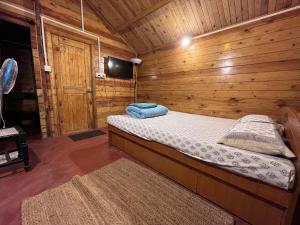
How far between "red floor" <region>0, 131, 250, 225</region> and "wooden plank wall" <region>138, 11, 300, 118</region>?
1968 mm

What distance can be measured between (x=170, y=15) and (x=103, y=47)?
1774 mm

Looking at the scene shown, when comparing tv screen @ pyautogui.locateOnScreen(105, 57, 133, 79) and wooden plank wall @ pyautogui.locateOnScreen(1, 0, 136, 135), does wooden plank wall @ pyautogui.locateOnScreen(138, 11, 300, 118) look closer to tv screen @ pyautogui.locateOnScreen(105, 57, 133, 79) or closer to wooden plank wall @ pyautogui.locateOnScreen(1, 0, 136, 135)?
tv screen @ pyautogui.locateOnScreen(105, 57, 133, 79)

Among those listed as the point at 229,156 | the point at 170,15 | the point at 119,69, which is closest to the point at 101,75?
the point at 119,69

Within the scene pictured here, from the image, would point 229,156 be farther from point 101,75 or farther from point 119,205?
point 101,75

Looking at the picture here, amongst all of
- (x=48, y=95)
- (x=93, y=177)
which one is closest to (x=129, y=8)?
(x=48, y=95)

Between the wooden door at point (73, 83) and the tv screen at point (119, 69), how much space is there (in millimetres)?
489

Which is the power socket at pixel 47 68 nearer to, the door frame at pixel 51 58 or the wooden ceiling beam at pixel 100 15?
the door frame at pixel 51 58

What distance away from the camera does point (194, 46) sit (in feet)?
9.90

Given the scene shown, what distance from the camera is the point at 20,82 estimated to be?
2559 millimetres

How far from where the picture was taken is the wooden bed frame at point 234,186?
90cm

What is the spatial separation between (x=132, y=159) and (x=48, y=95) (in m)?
2.16

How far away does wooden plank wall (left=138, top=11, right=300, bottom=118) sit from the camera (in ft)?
6.70

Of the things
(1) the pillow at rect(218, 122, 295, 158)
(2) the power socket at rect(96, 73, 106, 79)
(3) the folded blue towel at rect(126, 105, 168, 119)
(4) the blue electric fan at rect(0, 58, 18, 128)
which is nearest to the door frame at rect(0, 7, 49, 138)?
(4) the blue electric fan at rect(0, 58, 18, 128)

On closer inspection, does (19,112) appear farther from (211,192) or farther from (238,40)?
(238,40)
